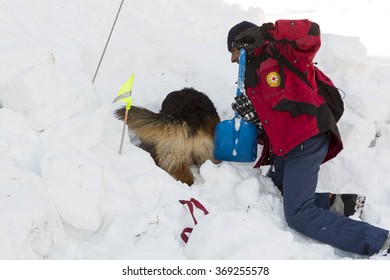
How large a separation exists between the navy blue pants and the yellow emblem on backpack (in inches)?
17.3

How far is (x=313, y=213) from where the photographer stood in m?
2.91

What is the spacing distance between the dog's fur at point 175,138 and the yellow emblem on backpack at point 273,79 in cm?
78

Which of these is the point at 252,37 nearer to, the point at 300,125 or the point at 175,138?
the point at 300,125

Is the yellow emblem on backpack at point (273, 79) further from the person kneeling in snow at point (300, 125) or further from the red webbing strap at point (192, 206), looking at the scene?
the red webbing strap at point (192, 206)

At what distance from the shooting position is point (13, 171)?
2.56 metres

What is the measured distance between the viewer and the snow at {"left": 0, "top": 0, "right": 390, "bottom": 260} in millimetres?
2367

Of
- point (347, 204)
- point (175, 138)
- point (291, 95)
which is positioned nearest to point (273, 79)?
point (291, 95)

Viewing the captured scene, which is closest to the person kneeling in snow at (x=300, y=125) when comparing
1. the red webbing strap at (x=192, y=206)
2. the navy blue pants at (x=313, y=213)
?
the navy blue pants at (x=313, y=213)

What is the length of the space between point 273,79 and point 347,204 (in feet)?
3.50
